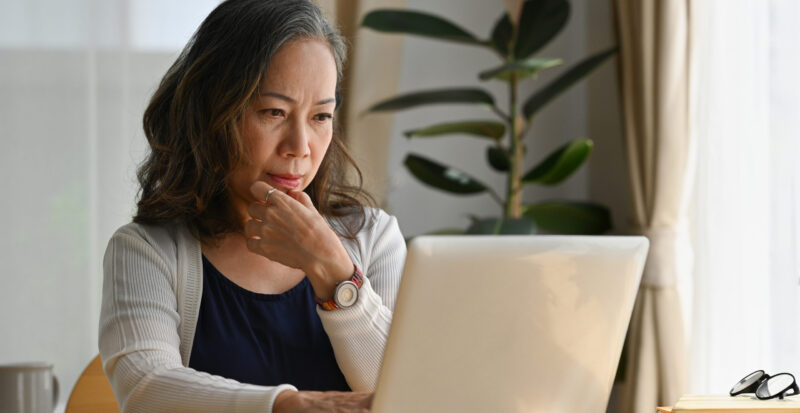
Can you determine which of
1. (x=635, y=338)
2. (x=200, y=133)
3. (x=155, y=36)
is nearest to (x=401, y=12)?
(x=155, y=36)

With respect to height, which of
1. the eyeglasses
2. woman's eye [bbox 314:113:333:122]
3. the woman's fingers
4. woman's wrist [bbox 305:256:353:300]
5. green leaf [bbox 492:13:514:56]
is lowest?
the eyeglasses

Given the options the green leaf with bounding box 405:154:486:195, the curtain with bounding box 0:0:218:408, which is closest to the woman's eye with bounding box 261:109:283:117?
the green leaf with bounding box 405:154:486:195

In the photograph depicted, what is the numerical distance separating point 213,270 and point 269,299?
0.09m

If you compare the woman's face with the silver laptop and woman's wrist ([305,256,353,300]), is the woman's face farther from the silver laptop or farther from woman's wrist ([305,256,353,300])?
the silver laptop

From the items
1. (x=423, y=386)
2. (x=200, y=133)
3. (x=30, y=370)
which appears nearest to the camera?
(x=423, y=386)

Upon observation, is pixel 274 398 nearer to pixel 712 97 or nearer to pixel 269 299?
pixel 269 299

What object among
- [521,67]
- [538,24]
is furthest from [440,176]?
[538,24]

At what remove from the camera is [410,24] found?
2.47 metres

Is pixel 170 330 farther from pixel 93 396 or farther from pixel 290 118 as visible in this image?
pixel 93 396

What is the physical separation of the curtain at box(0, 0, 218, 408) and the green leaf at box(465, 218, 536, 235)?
1105 millimetres

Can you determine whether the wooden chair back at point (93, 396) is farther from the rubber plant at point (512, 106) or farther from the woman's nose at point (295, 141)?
the rubber plant at point (512, 106)

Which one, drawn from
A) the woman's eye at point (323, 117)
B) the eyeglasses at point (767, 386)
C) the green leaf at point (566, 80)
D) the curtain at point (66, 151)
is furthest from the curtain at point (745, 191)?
the curtain at point (66, 151)

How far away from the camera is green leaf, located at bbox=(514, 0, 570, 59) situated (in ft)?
8.30

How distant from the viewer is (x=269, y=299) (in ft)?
3.93
